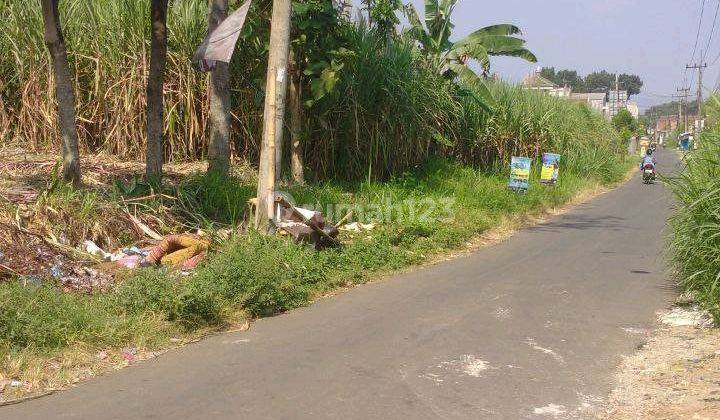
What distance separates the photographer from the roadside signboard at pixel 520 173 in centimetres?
1631

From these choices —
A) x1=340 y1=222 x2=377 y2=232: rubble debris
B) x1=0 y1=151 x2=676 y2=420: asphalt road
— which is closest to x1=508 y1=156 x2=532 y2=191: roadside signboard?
x1=340 y1=222 x2=377 y2=232: rubble debris

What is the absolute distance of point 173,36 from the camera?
1245 centimetres

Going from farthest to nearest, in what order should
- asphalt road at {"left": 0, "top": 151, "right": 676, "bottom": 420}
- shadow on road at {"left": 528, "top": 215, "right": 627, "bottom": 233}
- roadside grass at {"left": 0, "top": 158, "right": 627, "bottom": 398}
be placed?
shadow on road at {"left": 528, "top": 215, "right": 627, "bottom": 233}
roadside grass at {"left": 0, "top": 158, "right": 627, "bottom": 398}
asphalt road at {"left": 0, "top": 151, "right": 676, "bottom": 420}

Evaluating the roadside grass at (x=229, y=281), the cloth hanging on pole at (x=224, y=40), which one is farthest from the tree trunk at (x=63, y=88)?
the cloth hanging on pole at (x=224, y=40)

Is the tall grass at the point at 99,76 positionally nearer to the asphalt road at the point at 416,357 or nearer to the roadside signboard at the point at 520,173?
the asphalt road at the point at 416,357

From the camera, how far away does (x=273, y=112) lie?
907cm

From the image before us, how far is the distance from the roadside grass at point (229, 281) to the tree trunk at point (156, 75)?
788 mm

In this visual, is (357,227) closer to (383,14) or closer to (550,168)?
(383,14)

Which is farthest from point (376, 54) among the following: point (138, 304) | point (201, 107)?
point (138, 304)

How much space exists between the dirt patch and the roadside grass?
342cm

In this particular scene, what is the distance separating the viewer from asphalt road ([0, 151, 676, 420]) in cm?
475

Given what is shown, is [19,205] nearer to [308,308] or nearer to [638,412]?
[308,308]

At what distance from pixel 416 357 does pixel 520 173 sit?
441 inches

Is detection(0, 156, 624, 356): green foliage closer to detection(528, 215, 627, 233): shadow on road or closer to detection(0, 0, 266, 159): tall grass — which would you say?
detection(528, 215, 627, 233): shadow on road
